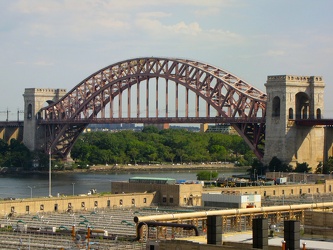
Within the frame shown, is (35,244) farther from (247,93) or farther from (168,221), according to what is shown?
(247,93)

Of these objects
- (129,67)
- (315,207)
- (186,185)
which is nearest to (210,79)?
(129,67)

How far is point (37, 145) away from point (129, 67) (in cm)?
2659

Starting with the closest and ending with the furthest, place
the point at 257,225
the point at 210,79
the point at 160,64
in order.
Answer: the point at 257,225, the point at 210,79, the point at 160,64

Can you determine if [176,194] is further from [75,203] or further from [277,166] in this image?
[277,166]

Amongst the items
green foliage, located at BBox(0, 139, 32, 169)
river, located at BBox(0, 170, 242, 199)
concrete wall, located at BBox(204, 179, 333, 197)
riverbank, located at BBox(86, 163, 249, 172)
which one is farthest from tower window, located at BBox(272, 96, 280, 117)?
green foliage, located at BBox(0, 139, 32, 169)

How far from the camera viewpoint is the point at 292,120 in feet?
387

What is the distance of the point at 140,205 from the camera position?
76.1 metres

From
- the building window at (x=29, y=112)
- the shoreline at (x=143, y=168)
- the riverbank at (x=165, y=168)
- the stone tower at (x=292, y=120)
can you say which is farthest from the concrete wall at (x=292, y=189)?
the building window at (x=29, y=112)

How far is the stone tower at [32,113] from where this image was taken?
169 metres

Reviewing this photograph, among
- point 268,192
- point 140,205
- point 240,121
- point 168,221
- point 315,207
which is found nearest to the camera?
point 168,221

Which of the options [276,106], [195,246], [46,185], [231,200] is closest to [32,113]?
[46,185]

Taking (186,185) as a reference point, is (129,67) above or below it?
above

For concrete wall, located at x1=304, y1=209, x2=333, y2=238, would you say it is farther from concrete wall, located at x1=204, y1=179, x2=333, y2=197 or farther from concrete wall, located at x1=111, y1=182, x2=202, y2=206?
concrete wall, located at x1=204, y1=179, x2=333, y2=197

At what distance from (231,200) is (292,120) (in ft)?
160
